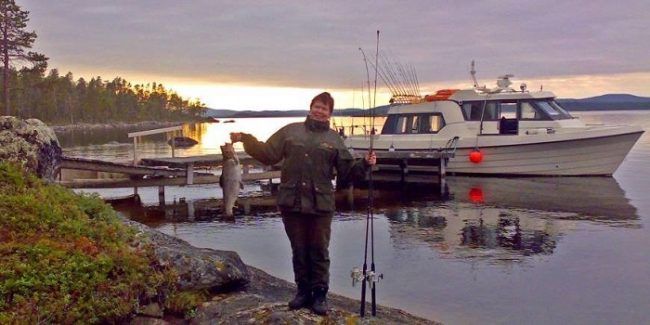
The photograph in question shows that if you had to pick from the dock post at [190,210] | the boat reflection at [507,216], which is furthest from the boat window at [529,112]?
the dock post at [190,210]

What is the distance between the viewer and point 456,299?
8.87 m

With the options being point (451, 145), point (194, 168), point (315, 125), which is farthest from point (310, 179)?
point (451, 145)

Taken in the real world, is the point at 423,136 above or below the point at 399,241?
above

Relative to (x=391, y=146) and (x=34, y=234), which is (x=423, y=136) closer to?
(x=391, y=146)

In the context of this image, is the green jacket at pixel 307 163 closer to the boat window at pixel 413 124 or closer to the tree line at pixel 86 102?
the boat window at pixel 413 124

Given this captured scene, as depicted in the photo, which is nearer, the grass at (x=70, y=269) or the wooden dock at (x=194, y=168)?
the grass at (x=70, y=269)

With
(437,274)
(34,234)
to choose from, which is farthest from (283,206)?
(437,274)

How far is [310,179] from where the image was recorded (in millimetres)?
5305

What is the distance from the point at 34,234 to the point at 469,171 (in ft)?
70.2

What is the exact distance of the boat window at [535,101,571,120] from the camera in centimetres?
2464

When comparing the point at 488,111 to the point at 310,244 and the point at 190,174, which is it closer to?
the point at 190,174

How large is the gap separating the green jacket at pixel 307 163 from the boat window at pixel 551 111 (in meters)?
21.0

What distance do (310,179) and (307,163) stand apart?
144mm

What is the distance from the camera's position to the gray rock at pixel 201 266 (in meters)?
6.25
